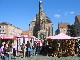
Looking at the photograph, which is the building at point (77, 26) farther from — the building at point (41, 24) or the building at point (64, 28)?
the building at point (64, 28)

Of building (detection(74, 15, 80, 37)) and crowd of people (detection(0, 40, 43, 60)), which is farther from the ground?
building (detection(74, 15, 80, 37))

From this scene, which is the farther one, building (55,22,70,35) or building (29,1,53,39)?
building (55,22,70,35)

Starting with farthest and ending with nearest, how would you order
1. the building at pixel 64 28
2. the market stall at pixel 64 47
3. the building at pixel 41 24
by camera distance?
the building at pixel 64 28 < the building at pixel 41 24 < the market stall at pixel 64 47

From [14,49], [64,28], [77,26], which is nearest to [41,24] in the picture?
[77,26]

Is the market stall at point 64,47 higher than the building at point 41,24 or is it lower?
lower

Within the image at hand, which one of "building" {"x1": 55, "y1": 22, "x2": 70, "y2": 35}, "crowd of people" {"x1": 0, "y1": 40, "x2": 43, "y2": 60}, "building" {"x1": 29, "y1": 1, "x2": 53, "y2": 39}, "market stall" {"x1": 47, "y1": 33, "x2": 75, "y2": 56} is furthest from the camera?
"building" {"x1": 55, "y1": 22, "x2": 70, "y2": 35}

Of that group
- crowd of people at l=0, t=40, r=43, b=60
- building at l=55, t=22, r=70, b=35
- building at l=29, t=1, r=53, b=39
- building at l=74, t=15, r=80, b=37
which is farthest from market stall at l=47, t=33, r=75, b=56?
building at l=55, t=22, r=70, b=35

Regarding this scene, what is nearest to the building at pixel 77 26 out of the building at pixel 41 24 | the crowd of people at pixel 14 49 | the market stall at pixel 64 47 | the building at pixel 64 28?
the building at pixel 41 24

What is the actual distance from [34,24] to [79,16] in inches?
854

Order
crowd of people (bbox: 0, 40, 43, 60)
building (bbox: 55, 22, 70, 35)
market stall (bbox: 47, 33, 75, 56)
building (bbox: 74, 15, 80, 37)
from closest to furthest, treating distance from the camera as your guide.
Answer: crowd of people (bbox: 0, 40, 43, 60) → market stall (bbox: 47, 33, 75, 56) → building (bbox: 74, 15, 80, 37) → building (bbox: 55, 22, 70, 35)

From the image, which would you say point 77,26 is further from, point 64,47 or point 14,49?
point 14,49

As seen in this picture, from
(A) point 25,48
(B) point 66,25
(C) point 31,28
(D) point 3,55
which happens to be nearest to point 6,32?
(C) point 31,28

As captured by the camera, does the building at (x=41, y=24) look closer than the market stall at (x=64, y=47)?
No

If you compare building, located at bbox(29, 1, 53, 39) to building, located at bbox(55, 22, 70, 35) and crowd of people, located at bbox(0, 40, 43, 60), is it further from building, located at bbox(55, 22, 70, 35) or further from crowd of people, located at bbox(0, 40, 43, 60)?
crowd of people, located at bbox(0, 40, 43, 60)
